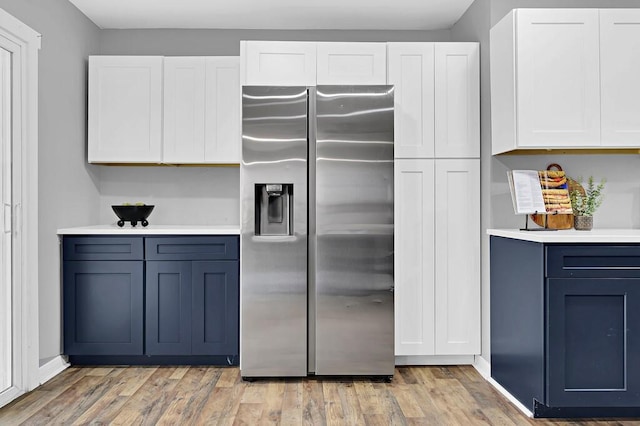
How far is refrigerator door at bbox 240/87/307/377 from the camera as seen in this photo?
125 inches

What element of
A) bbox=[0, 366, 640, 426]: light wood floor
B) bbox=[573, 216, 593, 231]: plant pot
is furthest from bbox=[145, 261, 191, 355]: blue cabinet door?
bbox=[573, 216, 593, 231]: plant pot

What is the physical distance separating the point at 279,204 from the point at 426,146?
3.54ft

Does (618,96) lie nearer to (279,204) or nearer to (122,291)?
(279,204)

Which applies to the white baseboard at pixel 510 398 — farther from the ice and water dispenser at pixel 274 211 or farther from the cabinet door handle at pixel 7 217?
the cabinet door handle at pixel 7 217

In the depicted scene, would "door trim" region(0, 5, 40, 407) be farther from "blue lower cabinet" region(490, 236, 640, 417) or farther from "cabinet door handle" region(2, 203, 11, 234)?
"blue lower cabinet" region(490, 236, 640, 417)

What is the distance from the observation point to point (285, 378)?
3.29 metres

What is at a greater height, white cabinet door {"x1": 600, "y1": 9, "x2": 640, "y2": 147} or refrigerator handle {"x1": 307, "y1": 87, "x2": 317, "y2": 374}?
white cabinet door {"x1": 600, "y1": 9, "x2": 640, "y2": 147}

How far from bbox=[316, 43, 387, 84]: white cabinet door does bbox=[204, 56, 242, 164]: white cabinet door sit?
2.24ft

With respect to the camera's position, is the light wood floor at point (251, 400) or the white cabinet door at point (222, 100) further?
the white cabinet door at point (222, 100)

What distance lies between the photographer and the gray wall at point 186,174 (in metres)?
4.09

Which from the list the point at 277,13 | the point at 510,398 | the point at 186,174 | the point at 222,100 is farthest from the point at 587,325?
the point at 186,174

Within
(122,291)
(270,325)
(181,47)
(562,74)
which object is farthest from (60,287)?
(562,74)

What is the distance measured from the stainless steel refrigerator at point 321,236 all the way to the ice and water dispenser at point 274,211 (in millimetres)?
46

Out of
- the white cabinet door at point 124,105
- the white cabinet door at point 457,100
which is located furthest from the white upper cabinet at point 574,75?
the white cabinet door at point 124,105
